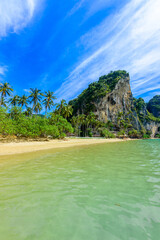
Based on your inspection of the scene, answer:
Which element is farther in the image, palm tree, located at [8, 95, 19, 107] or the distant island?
the distant island

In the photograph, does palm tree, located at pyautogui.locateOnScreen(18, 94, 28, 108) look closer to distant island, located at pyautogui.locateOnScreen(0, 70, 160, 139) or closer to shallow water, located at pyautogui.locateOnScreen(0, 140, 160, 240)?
distant island, located at pyautogui.locateOnScreen(0, 70, 160, 139)

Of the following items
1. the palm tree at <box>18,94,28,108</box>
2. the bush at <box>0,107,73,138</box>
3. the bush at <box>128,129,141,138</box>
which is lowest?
the bush at <box>128,129,141,138</box>

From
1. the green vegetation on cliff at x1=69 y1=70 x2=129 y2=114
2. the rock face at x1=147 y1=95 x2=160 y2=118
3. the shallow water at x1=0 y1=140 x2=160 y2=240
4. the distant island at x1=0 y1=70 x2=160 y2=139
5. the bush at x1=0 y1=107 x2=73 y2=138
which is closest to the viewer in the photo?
the shallow water at x1=0 y1=140 x2=160 y2=240

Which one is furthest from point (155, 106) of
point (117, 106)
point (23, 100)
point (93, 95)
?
point (23, 100)

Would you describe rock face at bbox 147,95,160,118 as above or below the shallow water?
above

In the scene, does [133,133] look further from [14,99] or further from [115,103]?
[14,99]

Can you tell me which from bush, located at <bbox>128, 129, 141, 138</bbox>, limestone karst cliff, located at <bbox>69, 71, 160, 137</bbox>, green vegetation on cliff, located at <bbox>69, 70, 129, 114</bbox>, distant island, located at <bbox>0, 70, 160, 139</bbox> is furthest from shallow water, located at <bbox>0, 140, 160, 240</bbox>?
green vegetation on cliff, located at <bbox>69, 70, 129, 114</bbox>

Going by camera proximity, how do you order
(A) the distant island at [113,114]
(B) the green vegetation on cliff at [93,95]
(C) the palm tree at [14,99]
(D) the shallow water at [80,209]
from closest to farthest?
1. (D) the shallow water at [80,209]
2. (C) the palm tree at [14,99]
3. (A) the distant island at [113,114]
4. (B) the green vegetation on cliff at [93,95]

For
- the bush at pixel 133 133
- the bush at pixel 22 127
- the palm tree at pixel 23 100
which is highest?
the palm tree at pixel 23 100

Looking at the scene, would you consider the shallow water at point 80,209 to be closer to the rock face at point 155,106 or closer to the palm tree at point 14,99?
the palm tree at point 14,99

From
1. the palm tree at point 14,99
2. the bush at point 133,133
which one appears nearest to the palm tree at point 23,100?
the palm tree at point 14,99

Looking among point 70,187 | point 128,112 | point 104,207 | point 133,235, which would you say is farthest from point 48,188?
point 128,112

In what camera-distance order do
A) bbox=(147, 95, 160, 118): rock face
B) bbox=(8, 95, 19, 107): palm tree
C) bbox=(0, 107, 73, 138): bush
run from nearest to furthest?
bbox=(0, 107, 73, 138): bush → bbox=(8, 95, 19, 107): palm tree → bbox=(147, 95, 160, 118): rock face

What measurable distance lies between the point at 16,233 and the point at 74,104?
10355 centimetres
